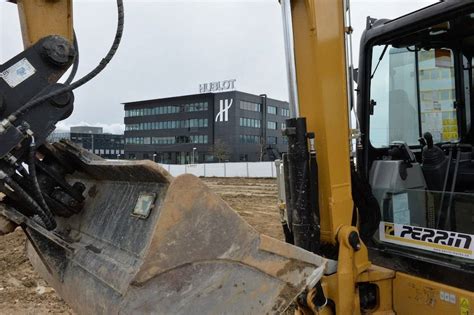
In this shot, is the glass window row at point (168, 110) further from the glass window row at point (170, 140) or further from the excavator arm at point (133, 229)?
the excavator arm at point (133, 229)

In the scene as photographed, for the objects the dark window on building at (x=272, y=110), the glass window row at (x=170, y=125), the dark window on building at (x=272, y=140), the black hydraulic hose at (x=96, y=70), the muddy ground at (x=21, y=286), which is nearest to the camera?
the black hydraulic hose at (x=96, y=70)

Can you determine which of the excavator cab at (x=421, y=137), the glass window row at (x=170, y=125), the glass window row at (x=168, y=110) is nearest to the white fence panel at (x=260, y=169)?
the excavator cab at (x=421, y=137)

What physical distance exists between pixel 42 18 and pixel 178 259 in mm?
1379

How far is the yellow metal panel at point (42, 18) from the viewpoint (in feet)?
7.33

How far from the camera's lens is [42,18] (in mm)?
2254

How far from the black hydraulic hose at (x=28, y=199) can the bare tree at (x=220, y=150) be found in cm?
6119

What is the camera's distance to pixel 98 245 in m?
2.55

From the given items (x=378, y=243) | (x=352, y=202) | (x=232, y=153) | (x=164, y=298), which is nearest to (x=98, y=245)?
(x=164, y=298)

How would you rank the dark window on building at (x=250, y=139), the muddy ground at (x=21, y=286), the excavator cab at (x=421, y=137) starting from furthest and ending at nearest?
the dark window on building at (x=250, y=139)
the muddy ground at (x=21, y=286)
the excavator cab at (x=421, y=137)

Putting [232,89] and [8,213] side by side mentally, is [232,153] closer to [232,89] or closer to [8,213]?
[232,89]

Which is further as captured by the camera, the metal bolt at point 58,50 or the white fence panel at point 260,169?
the white fence panel at point 260,169

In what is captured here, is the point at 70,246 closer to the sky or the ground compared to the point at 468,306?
closer to the sky

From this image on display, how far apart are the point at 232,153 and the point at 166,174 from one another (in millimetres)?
67844

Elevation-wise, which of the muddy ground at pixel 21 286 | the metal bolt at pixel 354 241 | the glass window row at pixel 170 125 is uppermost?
the glass window row at pixel 170 125
